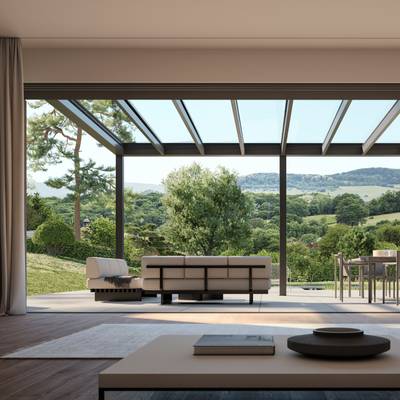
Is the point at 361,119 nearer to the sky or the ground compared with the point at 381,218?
nearer to the sky

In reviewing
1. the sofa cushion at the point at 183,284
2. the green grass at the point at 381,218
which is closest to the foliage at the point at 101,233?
the green grass at the point at 381,218

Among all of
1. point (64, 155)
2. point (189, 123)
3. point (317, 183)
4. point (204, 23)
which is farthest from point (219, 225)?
point (204, 23)

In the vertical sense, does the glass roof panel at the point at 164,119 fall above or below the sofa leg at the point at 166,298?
above

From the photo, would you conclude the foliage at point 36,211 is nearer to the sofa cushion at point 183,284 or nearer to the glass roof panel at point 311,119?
the glass roof panel at point 311,119

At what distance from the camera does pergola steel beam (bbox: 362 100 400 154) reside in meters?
9.52

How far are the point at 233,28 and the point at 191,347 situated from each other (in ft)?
15.3

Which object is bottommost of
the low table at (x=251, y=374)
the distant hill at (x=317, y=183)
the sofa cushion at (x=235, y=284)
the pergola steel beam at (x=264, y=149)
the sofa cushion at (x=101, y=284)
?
the sofa cushion at (x=101, y=284)

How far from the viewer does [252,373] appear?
1.83m

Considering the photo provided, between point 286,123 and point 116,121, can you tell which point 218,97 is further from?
point 116,121

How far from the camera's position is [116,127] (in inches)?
437

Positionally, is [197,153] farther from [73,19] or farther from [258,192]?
[73,19]

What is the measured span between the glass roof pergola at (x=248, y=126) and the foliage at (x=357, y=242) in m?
3.87

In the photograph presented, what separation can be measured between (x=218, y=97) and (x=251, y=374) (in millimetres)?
5711

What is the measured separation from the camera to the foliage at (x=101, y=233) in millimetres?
16391
